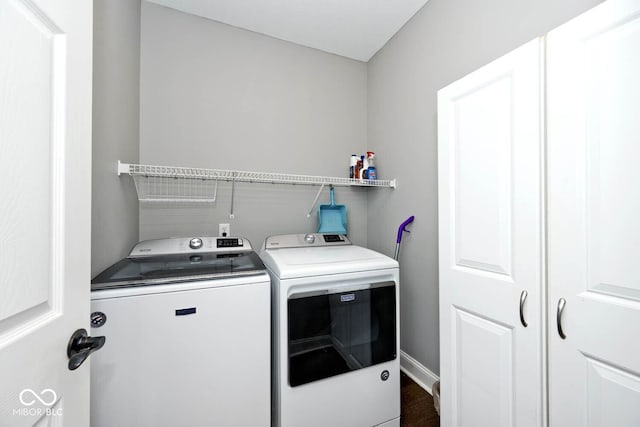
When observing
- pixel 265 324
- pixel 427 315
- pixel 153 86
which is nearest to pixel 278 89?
pixel 153 86

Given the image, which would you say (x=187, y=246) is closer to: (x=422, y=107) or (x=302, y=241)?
(x=302, y=241)

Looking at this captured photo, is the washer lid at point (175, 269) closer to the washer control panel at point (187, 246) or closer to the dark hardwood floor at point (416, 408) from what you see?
the washer control panel at point (187, 246)

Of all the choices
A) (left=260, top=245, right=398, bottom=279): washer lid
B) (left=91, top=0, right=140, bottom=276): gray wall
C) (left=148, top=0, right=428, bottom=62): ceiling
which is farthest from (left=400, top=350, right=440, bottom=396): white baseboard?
(left=148, top=0, right=428, bottom=62): ceiling

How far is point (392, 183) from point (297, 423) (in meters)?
1.77

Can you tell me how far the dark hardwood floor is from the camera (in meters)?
1.58

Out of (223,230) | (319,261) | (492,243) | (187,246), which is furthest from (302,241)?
(492,243)

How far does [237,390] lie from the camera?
121 cm

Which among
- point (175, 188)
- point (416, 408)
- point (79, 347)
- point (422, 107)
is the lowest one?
point (416, 408)

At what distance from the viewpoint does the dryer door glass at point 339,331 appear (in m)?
1.32

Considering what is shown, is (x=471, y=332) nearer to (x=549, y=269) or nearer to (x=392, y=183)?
(x=549, y=269)

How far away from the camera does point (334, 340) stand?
1418 mm

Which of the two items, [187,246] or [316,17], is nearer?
[187,246]

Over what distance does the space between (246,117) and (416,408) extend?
100 inches

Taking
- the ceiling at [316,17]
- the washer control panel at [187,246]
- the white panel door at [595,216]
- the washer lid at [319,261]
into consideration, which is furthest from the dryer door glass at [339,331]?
the ceiling at [316,17]
